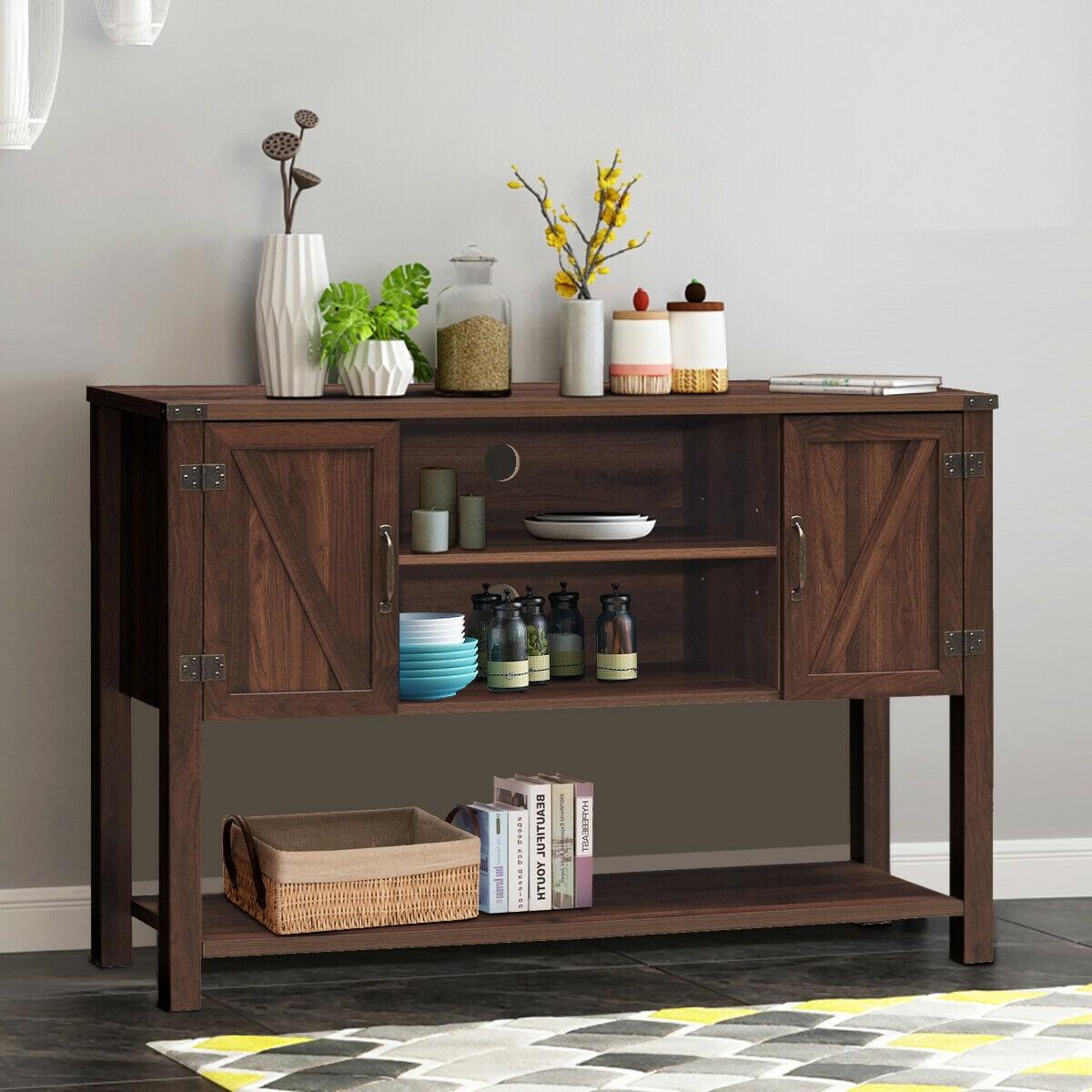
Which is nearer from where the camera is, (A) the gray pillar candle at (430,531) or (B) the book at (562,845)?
(A) the gray pillar candle at (430,531)

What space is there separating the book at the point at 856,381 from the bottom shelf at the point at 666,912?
1.00m

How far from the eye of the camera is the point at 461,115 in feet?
14.2

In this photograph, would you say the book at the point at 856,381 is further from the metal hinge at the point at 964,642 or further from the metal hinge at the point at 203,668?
the metal hinge at the point at 203,668

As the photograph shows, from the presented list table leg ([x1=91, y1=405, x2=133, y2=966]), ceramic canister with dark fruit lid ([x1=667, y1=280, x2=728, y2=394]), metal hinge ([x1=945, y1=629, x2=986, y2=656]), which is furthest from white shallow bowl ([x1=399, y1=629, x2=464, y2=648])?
metal hinge ([x1=945, y1=629, x2=986, y2=656])

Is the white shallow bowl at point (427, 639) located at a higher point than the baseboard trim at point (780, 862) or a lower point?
higher

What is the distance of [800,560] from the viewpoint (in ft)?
13.1

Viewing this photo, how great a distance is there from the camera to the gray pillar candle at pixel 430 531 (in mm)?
3949

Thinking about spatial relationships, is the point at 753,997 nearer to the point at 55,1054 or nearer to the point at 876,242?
the point at 55,1054

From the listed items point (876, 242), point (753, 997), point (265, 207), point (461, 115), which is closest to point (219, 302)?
point (265, 207)

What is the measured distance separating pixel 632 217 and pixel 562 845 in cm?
131

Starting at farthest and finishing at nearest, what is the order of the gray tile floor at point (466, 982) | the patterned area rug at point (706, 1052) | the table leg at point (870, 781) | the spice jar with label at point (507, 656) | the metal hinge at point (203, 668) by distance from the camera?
the table leg at point (870, 781), the spice jar with label at point (507, 656), the metal hinge at point (203, 668), the gray tile floor at point (466, 982), the patterned area rug at point (706, 1052)

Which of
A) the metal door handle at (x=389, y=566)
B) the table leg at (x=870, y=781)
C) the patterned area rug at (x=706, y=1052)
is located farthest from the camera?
the table leg at (x=870, y=781)

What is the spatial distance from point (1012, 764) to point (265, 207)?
6.69 ft

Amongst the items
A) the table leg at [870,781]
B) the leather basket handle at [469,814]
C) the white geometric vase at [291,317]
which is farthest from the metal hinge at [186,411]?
the table leg at [870,781]
